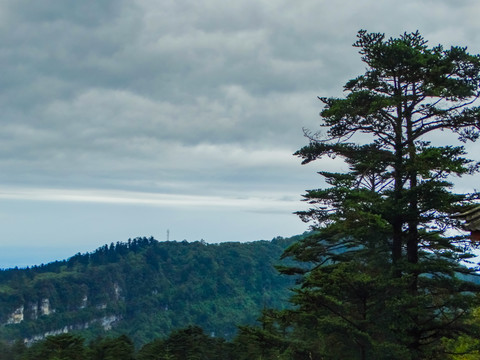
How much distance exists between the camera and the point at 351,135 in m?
17.7

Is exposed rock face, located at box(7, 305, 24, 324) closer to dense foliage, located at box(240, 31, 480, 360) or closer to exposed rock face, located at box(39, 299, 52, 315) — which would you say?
exposed rock face, located at box(39, 299, 52, 315)

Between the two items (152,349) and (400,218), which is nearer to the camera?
(400,218)

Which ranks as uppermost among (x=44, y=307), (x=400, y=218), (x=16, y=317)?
(x=400, y=218)

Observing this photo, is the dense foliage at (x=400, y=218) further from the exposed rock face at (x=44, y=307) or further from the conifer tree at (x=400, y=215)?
the exposed rock face at (x=44, y=307)

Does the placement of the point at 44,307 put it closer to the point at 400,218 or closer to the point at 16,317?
the point at 16,317

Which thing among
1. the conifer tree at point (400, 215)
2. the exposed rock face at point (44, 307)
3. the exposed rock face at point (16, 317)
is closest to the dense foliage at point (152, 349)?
the conifer tree at point (400, 215)

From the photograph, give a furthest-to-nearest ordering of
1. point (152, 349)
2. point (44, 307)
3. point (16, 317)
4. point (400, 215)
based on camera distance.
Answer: point (44, 307)
point (16, 317)
point (152, 349)
point (400, 215)

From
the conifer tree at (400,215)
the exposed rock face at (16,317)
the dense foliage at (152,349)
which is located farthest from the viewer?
the exposed rock face at (16,317)

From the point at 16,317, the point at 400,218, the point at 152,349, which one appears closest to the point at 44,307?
the point at 16,317

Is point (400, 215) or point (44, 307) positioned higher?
point (400, 215)

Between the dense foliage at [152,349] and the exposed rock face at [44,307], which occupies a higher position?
the dense foliage at [152,349]

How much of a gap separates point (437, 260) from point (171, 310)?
18392 cm

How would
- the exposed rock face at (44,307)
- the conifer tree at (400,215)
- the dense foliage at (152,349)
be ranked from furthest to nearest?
the exposed rock face at (44,307), the dense foliage at (152,349), the conifer tree at (400,215)

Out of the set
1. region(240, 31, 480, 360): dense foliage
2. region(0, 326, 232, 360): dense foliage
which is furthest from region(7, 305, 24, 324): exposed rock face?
region(240, 31, 480, 360): dense foliage
